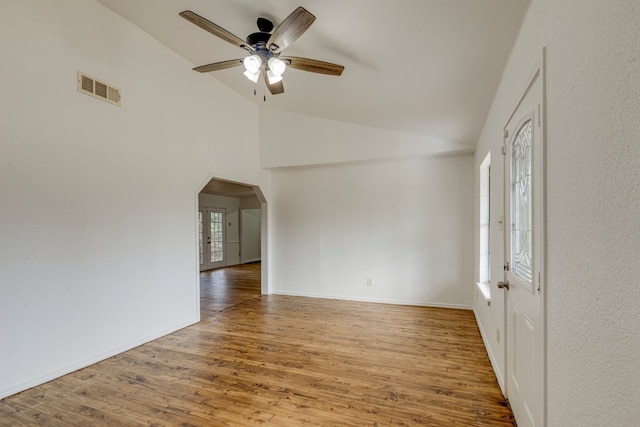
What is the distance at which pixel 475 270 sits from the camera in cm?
432

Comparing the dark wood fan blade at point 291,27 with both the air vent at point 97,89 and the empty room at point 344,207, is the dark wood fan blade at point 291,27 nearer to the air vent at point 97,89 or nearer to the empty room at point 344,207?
the empty room at point 344,207

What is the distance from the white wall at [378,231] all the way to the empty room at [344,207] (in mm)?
37

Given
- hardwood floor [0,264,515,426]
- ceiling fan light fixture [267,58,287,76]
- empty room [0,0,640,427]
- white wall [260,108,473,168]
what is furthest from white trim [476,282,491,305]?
ceiling fan light fixture [267,58,287,76]

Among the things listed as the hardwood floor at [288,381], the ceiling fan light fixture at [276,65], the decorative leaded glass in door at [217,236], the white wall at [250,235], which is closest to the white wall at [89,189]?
the hardwood floor at [288,381]

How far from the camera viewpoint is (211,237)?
9.23m

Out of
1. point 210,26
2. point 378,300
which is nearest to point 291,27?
point 210,26

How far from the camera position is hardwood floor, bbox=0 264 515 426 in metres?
2.13

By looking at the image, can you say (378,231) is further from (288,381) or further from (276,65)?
(276,65)

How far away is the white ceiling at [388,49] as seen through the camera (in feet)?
6.15

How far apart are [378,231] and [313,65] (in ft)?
10.3

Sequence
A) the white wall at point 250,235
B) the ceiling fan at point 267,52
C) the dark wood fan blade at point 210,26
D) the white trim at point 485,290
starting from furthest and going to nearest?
the white wall at point 250,235, the white trim at point 485,290, the ceiling fan at point 267,52, the dark wood fan blade at point 210,26

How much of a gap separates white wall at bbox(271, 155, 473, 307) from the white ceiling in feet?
3.00

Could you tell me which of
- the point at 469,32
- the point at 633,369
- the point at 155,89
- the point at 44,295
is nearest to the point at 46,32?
the point at 155,89

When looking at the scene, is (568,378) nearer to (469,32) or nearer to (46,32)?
(469,32)
